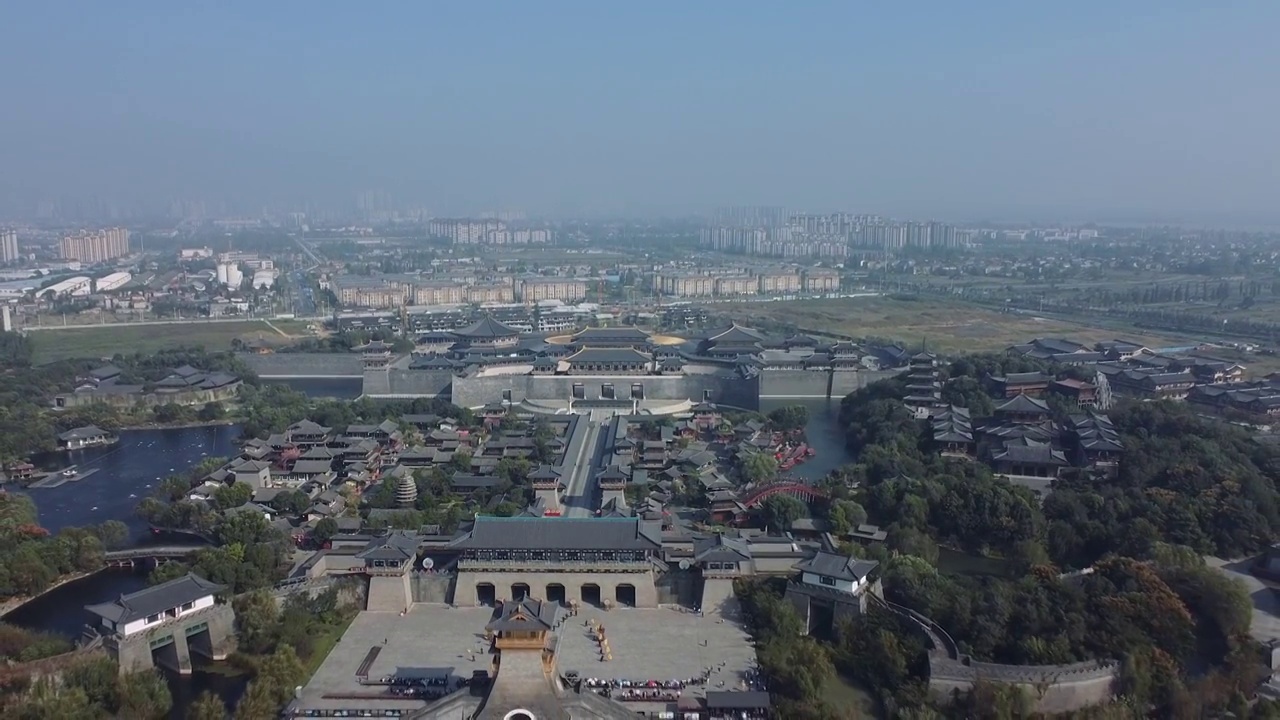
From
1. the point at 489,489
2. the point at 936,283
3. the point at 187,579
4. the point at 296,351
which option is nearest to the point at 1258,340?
the point at 936,283

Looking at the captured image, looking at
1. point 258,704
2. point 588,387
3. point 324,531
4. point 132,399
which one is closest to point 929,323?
point 588,387

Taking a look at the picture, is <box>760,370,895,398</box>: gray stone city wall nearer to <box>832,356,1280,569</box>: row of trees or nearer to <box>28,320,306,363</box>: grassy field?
<box>832,356,1280,569</box>: row of trees

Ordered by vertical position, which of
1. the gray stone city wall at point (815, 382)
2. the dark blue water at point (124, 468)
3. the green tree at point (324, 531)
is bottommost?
the dark blue water at point (124, 468)

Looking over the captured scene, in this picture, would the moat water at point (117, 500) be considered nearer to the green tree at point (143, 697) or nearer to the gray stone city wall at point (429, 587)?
the green tree at point (143, 697)

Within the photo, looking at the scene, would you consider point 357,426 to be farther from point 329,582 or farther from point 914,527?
point 914,527

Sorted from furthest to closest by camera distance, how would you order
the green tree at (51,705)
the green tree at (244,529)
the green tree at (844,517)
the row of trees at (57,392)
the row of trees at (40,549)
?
the row of trees at (57,392) → the green tree at (844,517) → the green tree at (244,529) → the row of trees at (40,549) → the green tree at (51,705)

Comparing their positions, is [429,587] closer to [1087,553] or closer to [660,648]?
[660,648]

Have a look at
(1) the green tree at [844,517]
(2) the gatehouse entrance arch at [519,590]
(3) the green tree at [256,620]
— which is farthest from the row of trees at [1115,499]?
(3) the green tree at [256,620]

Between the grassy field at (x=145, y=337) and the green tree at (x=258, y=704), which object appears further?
the grassy field at (x=145, y=337)
